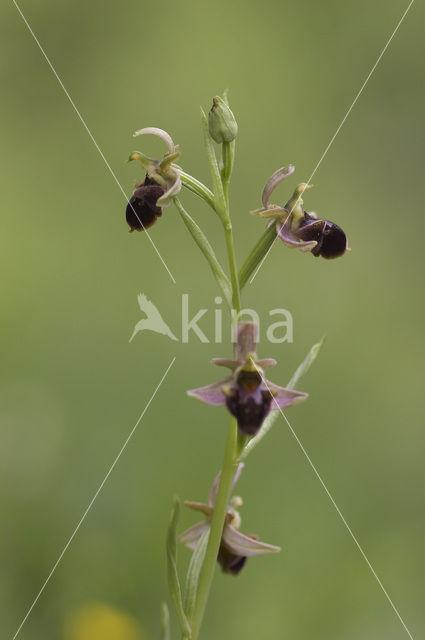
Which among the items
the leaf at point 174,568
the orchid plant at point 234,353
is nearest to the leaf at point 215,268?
the orchid plant at point 234,353

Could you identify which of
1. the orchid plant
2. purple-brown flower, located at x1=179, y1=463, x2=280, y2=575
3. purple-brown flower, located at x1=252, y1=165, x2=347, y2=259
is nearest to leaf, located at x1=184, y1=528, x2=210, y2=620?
the orchid plant

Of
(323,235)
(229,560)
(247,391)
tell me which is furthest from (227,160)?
(229,560)

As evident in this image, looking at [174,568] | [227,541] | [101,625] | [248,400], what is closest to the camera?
[248,400]

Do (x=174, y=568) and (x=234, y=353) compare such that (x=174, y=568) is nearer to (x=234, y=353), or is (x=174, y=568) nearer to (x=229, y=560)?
(x=229, y=560)

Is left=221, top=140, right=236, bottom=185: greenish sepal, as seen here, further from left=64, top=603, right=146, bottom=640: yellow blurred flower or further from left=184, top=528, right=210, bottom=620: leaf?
left=64, top=603, right=146, bottom=640: yellow blurred flower

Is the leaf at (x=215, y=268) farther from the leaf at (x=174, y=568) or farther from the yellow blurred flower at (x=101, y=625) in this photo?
the yellow blurred flower at (x=101, y=625)

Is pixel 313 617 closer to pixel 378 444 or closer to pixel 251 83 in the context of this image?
pixel 378 444

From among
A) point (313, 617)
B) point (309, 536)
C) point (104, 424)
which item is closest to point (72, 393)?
point (104, 424)
